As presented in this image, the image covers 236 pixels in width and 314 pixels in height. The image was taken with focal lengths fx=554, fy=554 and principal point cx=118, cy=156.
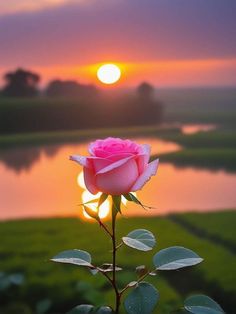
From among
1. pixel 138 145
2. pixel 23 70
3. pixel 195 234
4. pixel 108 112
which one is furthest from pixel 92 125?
pixel 138 145

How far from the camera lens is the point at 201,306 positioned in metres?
1.22

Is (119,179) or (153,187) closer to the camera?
(119,179)

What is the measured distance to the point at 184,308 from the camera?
122cm

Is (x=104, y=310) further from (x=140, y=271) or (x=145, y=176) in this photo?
(x=145, y=176)

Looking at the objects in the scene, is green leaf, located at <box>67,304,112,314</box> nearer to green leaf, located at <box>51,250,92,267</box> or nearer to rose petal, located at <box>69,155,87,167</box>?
green leaf, located at <box>51,250,92,267</box>

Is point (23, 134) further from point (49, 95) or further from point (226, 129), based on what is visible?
point (226, 129)

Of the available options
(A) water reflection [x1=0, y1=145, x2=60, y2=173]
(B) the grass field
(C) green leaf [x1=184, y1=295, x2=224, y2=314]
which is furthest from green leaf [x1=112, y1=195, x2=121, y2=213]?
(A) water reflection [x1=0, y1=145, x2=60, y2=173]

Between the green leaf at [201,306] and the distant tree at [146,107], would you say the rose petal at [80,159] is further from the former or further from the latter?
the distant tree at [146,107]

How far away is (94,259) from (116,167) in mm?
5924

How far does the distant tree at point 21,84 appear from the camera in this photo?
30.4m

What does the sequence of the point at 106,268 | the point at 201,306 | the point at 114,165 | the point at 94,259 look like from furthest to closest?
the point at 94,259, the point at 106,268, the point at 201,306, the point at 114,165

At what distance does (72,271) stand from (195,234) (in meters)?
3.33

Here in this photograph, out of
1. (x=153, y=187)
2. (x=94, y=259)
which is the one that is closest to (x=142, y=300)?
(x=94, y=259)

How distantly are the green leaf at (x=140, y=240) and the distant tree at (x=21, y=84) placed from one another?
1159 inches
